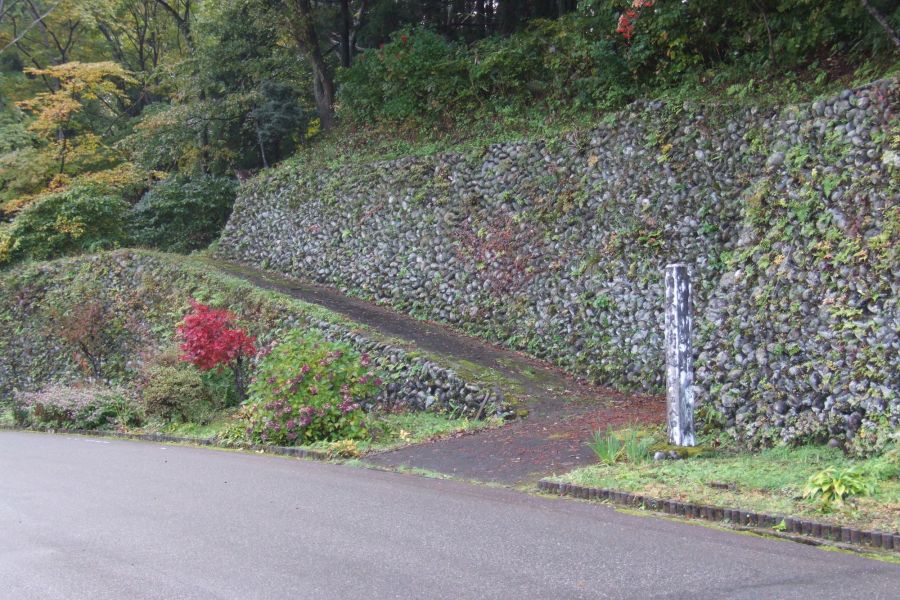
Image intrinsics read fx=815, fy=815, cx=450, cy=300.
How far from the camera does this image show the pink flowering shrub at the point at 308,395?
475 inches

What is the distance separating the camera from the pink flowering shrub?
12055 millimetres

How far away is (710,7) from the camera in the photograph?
17078mm

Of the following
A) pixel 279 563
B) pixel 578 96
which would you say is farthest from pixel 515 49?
pixel 279 563

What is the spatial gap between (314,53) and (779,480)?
75.6ft

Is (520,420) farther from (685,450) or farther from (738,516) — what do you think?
(738,516)

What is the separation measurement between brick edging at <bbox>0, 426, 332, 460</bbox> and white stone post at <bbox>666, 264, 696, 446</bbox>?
15.3 feet

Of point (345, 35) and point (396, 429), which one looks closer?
point (396, 429)

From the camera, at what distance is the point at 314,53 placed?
26875 millimetres

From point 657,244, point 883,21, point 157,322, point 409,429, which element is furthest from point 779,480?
point 157,322

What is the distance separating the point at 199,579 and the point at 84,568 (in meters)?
0.99

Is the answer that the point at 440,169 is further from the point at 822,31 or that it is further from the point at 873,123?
the point at 873,123

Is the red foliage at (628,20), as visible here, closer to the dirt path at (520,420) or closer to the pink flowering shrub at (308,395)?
the dirt path at (520,420)

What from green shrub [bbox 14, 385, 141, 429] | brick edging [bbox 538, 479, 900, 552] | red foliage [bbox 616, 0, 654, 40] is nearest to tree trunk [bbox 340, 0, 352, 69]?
red foliage [bbox 616, 0, 654, 40]

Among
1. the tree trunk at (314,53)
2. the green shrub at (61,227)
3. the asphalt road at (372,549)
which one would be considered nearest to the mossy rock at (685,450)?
the asphalt road at (372,549)
